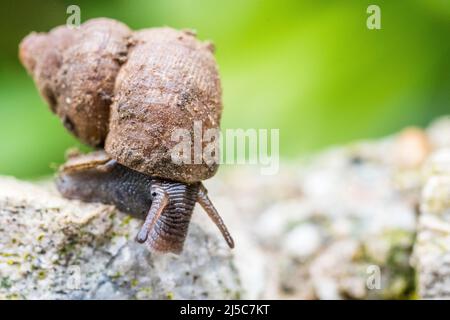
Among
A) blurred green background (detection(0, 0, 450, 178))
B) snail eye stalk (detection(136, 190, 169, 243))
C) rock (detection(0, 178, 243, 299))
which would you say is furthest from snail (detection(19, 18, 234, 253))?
blurred green background (detection(0, 0, 450, 178))

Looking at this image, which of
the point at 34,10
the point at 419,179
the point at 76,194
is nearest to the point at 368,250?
the point at 419,179

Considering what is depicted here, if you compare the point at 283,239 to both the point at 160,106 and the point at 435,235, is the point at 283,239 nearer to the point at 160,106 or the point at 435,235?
the point at 435,235

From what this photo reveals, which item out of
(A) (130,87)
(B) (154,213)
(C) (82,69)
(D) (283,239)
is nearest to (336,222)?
(D) (283,239)

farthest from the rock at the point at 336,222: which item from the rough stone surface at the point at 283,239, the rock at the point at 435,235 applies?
the rock at the point at 435,235

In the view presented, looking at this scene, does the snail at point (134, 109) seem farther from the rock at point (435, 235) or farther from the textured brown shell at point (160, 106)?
the rock at point (435, 235)

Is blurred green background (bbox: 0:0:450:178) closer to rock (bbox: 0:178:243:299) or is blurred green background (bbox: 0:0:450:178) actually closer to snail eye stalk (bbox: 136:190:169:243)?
rock (bbox: 0:178:243:299)

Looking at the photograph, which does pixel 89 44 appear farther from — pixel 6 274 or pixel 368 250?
pixel 368 250
